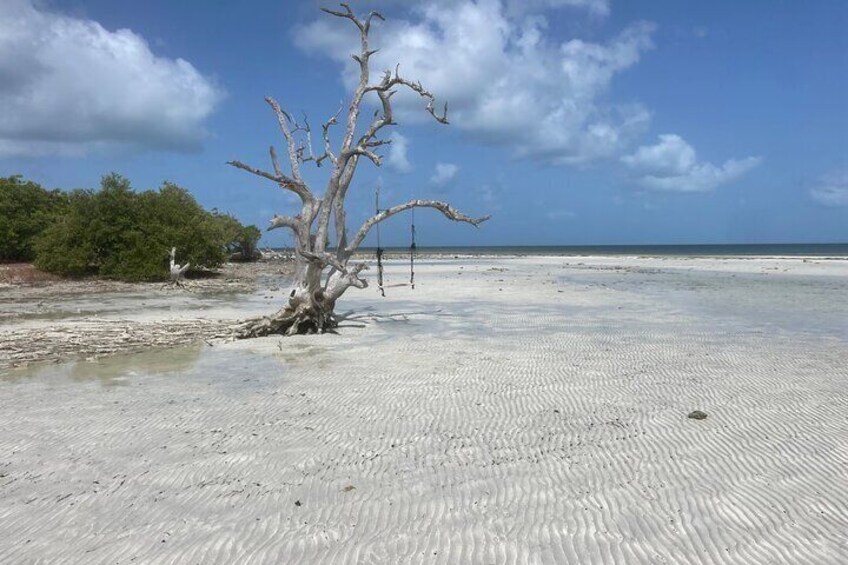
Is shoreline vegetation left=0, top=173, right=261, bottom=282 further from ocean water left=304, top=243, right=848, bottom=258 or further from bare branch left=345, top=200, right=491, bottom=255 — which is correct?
ocean water left=304, top=243, right=848, bottom=258

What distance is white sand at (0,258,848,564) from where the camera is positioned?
13.7 feet

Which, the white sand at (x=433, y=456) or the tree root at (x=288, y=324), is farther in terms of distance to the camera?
the tree root at (x=288, y=324)

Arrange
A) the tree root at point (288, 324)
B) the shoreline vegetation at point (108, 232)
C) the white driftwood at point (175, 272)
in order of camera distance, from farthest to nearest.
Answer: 1. the shoreline vegetation at point (108, 232)
2. the white driftwood at point (175, 272)
3. the tree root at point (288, 324)

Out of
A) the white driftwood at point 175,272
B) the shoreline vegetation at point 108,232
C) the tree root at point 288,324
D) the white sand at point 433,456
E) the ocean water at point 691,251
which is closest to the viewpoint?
the white sand at point 433,456

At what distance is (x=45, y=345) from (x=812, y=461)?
41.0ft

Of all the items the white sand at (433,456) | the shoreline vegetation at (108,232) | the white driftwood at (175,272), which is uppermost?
the shoreline vegetation at (108,232)

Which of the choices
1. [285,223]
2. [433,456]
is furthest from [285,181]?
[433,456]

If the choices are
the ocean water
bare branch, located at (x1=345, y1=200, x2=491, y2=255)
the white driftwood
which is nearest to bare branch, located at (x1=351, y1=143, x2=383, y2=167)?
bare branch, located at (x1=345, y1=200, x2=491, y2=255)

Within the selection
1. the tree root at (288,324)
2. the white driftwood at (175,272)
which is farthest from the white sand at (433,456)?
the white driftwood at (175,272)

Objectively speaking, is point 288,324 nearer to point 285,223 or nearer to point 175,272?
point 285,223

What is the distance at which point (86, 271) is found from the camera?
3156 centimetres

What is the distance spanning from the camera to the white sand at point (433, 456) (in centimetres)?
416

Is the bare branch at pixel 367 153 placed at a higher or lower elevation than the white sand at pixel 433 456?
higher

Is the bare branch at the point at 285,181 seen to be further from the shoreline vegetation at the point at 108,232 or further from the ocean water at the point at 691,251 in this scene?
the ocean water at the point at 691,251
